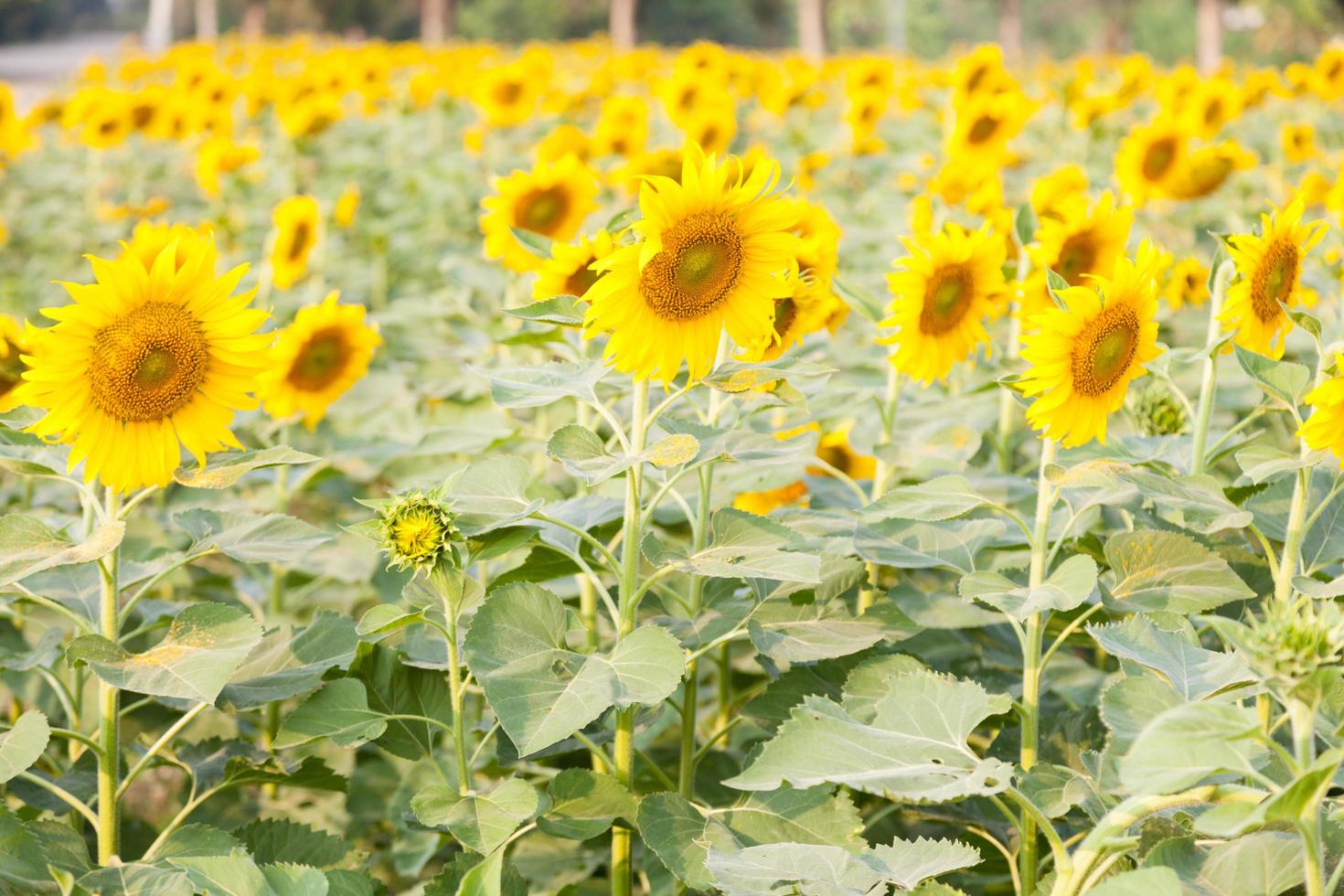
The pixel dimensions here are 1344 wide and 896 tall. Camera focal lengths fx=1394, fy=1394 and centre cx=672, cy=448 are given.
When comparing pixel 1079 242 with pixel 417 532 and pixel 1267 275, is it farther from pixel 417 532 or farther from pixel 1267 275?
pixel 417 532

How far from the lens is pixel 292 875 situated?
158cm

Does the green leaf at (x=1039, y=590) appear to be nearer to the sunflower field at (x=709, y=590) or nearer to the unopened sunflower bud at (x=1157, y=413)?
the sunflower field at (x=709, y=590)

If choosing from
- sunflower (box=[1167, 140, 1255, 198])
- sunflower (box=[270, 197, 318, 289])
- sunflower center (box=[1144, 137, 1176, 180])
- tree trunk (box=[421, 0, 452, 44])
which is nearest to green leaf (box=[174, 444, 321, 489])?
sunflower (box=[270, 197, 318, 289])

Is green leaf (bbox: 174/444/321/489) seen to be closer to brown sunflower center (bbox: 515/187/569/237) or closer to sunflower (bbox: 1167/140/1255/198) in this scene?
brown sunflower center (bbox: 515/187/569/237)

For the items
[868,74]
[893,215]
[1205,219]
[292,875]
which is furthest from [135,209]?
[1205,219]

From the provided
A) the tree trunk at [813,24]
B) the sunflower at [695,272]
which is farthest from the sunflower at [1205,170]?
the tree trunk at [813,24]

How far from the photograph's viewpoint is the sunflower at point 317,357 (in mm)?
2641

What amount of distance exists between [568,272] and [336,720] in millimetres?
801

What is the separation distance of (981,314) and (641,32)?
3526 centimetres

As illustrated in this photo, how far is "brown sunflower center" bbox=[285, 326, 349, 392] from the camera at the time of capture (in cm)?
268

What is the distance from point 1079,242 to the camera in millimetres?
2299

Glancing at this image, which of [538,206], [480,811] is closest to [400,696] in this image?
[480,811]

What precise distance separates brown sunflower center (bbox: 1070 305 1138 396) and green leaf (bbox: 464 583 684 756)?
65cm

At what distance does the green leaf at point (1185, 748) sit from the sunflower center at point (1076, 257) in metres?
1.17
